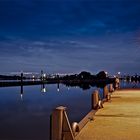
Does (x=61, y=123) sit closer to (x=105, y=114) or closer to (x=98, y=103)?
(x=105, y=114)

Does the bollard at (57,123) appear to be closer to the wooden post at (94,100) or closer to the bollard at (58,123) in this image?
the bollard at (58,123)

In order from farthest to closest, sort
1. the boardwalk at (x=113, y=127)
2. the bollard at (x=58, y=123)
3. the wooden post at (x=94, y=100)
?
Result: the wooden post at (x=94, y=100) → the boardwalk at (x=113, y=127) → the bollard at (x=58, y=123)

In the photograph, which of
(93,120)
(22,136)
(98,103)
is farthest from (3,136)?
(93,120)

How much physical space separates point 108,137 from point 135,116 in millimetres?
4469

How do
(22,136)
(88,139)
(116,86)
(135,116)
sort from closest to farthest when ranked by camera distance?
(88,139) < (135,116) < (22,136) < (116,86)

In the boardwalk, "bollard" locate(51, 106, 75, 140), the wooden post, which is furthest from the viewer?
the wooden post

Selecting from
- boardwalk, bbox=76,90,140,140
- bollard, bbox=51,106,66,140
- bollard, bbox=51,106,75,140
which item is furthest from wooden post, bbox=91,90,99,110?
bollard, bbox=51,106,66,140

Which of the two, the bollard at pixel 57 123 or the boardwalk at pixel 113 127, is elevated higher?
the bollard at pixel 57 123

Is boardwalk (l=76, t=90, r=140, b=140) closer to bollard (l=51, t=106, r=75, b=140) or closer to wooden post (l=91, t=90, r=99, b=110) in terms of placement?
bollard (l=51, t=106, r=75, b=140)

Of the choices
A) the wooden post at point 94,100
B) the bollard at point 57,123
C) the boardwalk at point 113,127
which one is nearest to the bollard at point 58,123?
the bollard at point 57,123

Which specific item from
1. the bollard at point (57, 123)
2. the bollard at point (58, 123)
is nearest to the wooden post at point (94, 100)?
the bollard at point (58, 123)

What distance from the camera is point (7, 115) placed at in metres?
28.6

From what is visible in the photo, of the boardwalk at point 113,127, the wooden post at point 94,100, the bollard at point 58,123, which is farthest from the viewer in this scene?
the wooden post at point 94,100

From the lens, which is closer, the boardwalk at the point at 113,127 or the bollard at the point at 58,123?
the bollard at the point at 58,123
